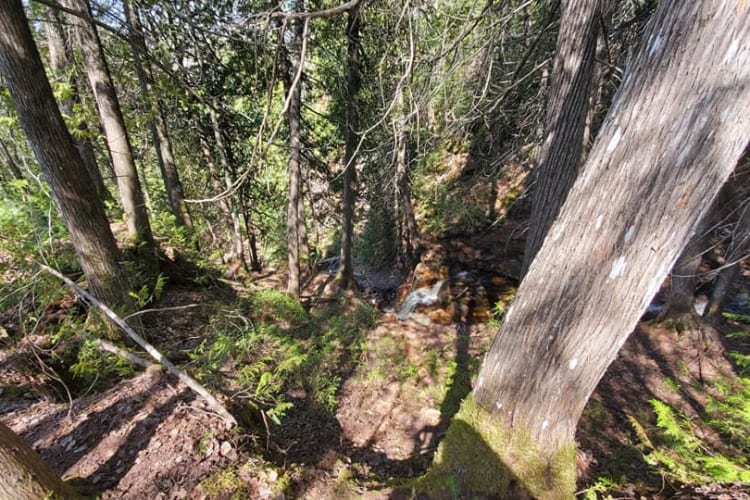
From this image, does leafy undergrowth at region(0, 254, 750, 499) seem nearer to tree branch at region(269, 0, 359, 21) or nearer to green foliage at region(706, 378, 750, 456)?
green foliage at region(706, 378, 750, 456)

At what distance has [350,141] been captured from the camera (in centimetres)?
629

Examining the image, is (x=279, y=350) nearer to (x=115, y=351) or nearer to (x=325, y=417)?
(x=325, y=417)

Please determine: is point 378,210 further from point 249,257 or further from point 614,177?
point 614,177

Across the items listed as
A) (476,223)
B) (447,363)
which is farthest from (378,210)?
(447,363)

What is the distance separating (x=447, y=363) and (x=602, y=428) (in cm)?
194

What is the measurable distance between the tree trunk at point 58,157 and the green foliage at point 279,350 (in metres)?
1.36

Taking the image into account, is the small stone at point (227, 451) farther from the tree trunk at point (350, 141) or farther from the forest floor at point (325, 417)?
the tree trunk at point (350, 141)

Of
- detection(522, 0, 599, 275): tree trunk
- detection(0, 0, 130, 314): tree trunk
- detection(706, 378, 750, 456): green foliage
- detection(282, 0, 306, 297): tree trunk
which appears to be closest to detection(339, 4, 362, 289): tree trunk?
detection(282, 0, 306, 297): tree trunk

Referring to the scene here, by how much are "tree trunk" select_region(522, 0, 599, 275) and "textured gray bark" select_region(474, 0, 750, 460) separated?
1.43 m

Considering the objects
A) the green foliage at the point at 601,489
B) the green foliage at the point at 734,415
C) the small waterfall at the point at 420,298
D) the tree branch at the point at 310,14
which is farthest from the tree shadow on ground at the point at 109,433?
the small waterfall at the point at 420,298

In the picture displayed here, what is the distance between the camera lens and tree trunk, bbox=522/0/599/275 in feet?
8.49

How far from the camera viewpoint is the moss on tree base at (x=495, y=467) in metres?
1.87

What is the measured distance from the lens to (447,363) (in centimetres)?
464

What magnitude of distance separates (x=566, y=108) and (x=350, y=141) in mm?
4298
